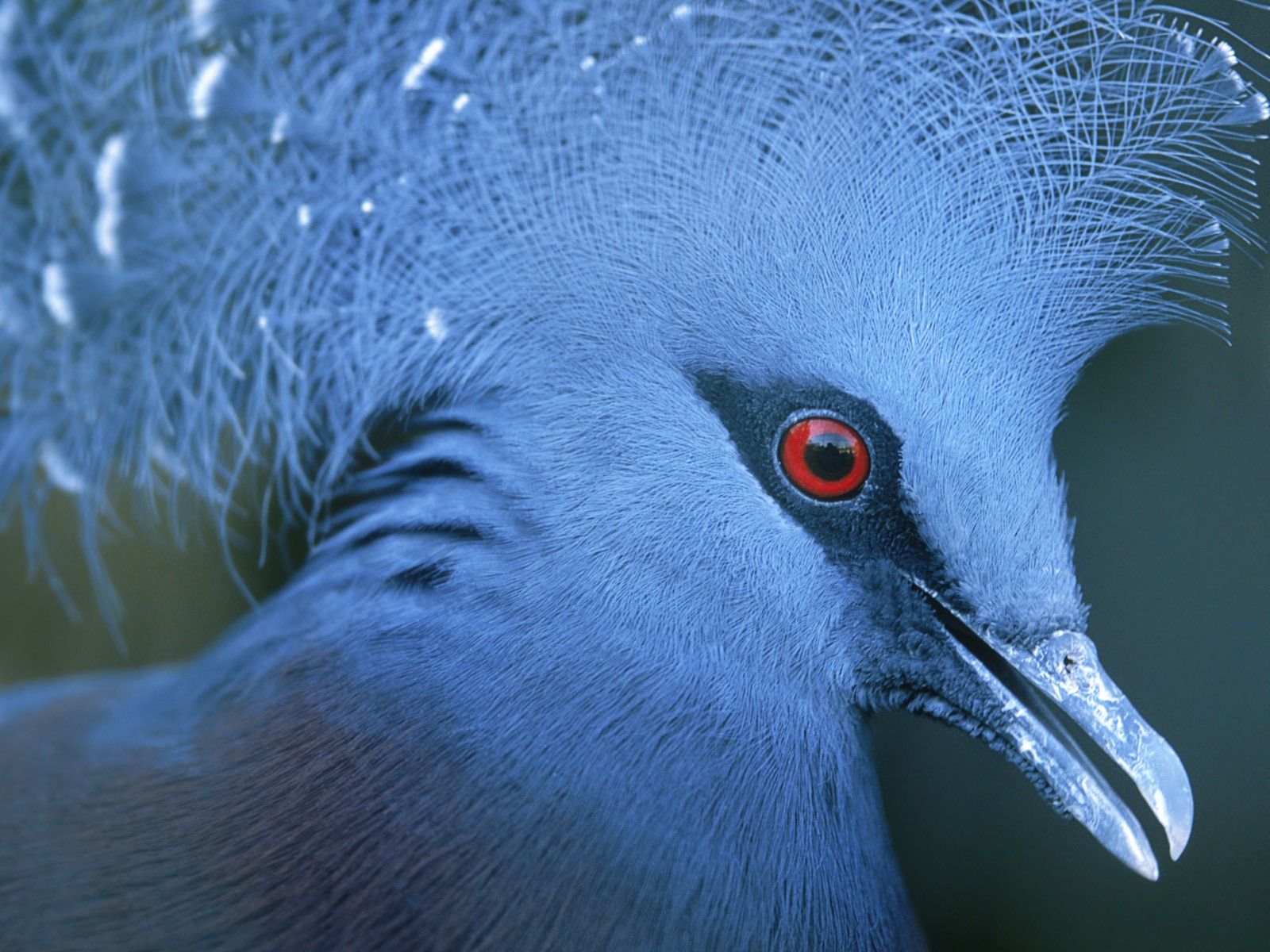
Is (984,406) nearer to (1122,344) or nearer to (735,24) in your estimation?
(1122,344)

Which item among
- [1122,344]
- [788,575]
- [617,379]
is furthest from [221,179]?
[1122,344]

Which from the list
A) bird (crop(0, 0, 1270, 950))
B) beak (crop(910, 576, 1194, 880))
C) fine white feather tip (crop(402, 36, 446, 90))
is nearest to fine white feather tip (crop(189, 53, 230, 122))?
bird (crop(0, 0, 1270, 950))

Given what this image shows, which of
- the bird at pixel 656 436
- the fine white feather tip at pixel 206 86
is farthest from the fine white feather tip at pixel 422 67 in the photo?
the fine white feather tip at pixel 206 86

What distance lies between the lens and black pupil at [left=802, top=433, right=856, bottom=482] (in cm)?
90

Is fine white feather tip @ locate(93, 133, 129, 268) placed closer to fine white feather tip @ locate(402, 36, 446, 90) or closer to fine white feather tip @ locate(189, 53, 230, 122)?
fine white feather tip @ locate(189, 53, 230, 122)

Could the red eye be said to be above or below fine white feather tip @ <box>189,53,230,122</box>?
below

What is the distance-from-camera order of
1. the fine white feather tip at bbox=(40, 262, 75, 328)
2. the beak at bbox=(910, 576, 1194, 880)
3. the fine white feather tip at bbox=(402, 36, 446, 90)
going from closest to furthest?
the beak at bbox=(910, 576, 1194, 880), the fine white feather tip at bbox=(402, 36, 446, 90), the fine white feather tip at bbox=(40, 262, 75, 328)

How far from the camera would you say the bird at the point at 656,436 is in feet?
2.93

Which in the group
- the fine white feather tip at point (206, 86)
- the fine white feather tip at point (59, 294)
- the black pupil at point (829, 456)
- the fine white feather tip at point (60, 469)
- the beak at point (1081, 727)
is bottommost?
the beak at point (1081, 727)

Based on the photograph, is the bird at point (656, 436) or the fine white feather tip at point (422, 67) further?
the fine white feather tip at point (422, 67)

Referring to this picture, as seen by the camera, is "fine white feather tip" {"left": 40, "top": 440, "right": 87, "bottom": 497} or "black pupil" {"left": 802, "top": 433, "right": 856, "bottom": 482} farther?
"fine white feather tip" {"left": 40, "top": 440, "right": 87, "bottom": 497}

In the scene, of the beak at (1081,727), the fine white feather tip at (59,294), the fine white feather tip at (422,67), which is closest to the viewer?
the beak at (1081,727)

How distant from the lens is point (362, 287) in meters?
1.03

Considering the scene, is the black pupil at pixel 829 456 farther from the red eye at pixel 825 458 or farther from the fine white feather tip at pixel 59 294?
the fine white feather tip at pixel 59 294
